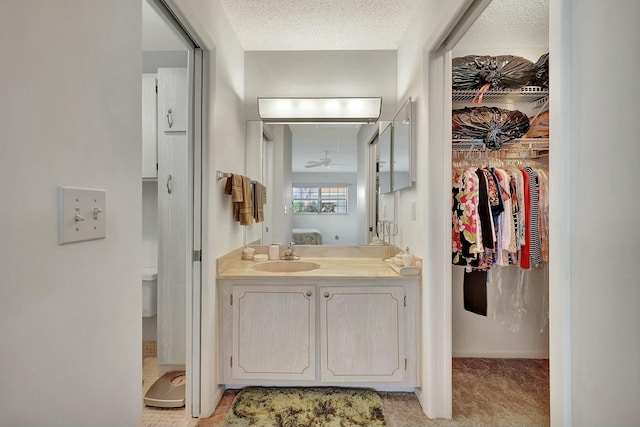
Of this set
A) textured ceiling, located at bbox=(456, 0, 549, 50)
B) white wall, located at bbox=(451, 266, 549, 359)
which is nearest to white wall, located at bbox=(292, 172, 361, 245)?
white wall, located at bbox=(451, 266, 549, 359)

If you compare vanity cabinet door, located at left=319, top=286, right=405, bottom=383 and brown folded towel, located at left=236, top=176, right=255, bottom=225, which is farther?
brown folded towel, located at left=236, top=176, right=255, bottom=225

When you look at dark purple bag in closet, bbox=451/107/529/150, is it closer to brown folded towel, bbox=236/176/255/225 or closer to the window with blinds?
the window with blinds

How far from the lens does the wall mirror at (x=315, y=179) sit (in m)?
2.64

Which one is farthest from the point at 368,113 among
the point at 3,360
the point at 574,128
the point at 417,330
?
the point at 3,360

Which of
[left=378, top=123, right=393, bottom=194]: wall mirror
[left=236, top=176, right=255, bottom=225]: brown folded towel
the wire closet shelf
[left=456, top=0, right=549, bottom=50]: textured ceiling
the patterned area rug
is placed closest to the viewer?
the patterned area rug

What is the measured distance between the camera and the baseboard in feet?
8.40

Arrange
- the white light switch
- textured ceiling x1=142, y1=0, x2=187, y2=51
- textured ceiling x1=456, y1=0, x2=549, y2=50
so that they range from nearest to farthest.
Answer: the white light switch
textured ceiling x1=456, y1=0, x2=549, y2=50
textured ceiling x1=142, y1=0, x2=187, y2=51

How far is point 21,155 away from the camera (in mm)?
651

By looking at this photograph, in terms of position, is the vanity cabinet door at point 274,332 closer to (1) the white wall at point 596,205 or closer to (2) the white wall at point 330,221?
(2) the white wall at point 330,221

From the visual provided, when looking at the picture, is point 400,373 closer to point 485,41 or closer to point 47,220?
point 47,220

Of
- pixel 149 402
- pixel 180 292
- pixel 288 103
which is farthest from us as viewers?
pixel 288 103

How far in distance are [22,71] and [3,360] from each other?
58 centimetres

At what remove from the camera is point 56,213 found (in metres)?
0.73

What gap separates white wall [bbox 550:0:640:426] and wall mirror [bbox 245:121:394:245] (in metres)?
1.80
